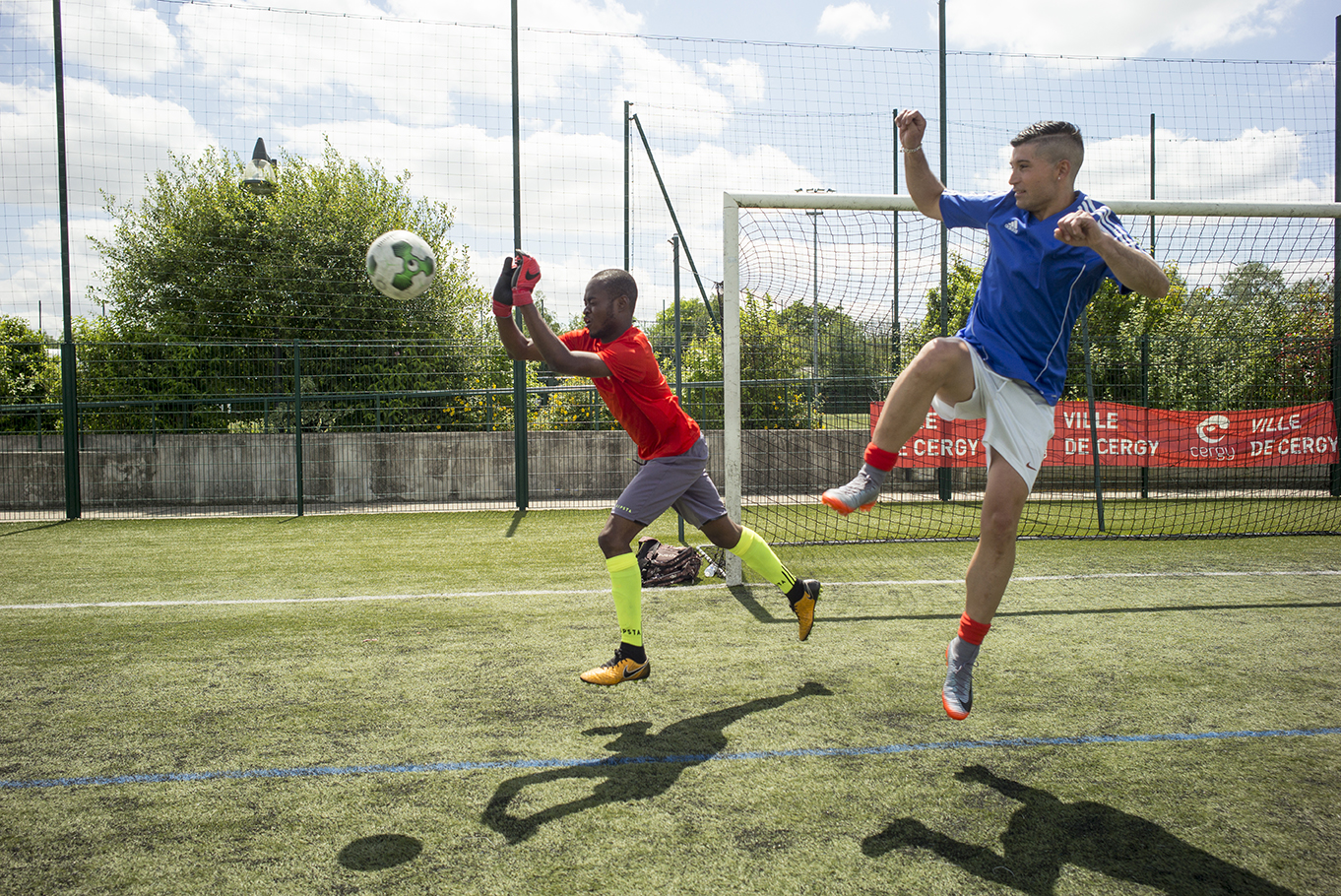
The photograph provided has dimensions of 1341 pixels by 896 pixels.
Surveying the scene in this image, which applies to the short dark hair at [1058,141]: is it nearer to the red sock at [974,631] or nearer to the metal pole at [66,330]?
the red sock at [974,631]

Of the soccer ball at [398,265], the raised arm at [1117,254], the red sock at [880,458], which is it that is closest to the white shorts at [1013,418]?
the red sock at [880,458]

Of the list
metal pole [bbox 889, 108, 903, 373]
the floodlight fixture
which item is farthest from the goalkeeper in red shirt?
the floodlight fixture

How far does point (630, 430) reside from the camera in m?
4.09

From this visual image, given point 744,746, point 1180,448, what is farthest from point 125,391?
point 1180,448

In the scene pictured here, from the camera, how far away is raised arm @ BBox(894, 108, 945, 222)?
329cm

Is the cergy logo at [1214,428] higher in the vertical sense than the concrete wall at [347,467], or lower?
higher

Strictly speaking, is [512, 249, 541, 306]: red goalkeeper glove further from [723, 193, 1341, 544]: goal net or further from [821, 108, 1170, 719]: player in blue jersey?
[723, 193, 1341, 544]: goal net

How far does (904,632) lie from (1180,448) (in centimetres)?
881

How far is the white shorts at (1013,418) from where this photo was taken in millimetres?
3004

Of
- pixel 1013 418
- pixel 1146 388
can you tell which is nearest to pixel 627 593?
pixel 1013 418

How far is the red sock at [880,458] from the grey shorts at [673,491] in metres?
0.99

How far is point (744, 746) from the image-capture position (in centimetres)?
303

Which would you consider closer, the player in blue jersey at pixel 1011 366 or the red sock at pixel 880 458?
the player in blue jersey at pixel 1011 366

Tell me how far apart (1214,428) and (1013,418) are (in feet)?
33.5
